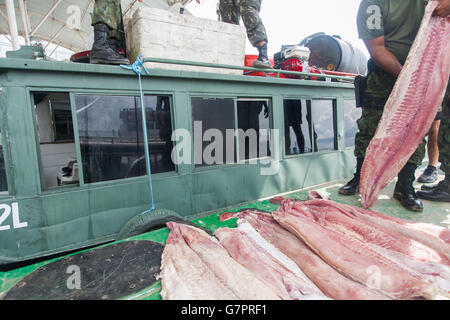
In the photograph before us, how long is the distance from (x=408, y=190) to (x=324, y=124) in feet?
6.05

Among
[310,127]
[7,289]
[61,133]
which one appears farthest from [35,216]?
[310,127]

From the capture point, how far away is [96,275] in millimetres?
2148

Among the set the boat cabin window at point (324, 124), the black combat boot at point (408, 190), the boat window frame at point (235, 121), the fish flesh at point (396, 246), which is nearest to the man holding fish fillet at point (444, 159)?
the black combat boot at point (408, 190)

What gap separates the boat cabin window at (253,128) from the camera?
399cm

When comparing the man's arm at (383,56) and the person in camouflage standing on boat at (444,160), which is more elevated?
the man's arm at (383,56)

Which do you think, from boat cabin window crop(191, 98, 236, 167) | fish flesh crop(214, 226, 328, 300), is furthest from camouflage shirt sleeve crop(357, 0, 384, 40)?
fish flesh crop(214, 226, 328, 300)

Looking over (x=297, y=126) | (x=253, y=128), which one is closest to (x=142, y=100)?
(x=253, y=128)

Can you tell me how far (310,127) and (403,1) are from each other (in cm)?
221

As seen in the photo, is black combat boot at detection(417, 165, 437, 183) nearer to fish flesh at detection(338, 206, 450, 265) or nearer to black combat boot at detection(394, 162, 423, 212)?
black combat boot at detection(394, 162, 423, 212)

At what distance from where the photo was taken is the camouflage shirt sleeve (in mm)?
3338

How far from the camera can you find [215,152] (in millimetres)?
3674

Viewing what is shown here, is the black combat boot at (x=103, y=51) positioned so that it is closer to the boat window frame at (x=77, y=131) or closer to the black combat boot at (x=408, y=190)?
the boat window frame at (x=77, y=131)

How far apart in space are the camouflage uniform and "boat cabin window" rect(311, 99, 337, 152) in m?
0.67

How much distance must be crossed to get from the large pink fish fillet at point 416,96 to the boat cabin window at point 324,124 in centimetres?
189
